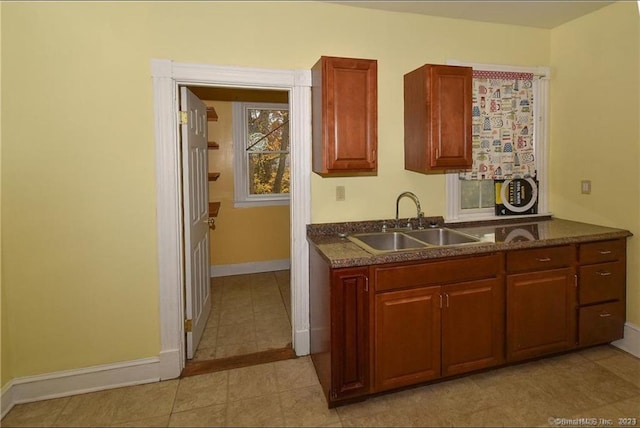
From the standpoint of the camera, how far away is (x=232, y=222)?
486 centimetres

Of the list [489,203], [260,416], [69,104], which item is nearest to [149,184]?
[69,104]

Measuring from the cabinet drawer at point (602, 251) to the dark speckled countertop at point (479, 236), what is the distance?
0.05m

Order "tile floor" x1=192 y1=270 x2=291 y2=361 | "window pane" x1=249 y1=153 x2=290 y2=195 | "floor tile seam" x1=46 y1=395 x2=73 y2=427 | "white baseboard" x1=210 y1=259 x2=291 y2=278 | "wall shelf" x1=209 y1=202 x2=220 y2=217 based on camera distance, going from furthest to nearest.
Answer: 1. "window pane" x1=249 y1=153 x2=290 y2=195
2. "white baseboard" x1=210 y1=259 x2=291 y2=278
3. "wall shelf" x1=209 y1=202 x2=220 y2=217
4. "tile floor" x1=192 y1=270 x2=291 y2=361
5. "floor tile seam" x1=46 y1=395 x2=73 y2=427

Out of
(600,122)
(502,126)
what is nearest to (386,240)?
(502,126)

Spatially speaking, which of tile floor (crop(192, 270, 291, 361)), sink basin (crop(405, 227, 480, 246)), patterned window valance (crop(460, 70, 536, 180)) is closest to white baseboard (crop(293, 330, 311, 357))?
tile floor (crop(192, 270, 291, 361))

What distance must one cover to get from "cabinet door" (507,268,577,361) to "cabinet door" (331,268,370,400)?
0.99m

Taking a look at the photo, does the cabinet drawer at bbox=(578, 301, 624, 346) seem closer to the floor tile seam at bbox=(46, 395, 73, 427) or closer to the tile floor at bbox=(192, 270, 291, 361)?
the tile floor at bbox=(192, 270, 291, 361)

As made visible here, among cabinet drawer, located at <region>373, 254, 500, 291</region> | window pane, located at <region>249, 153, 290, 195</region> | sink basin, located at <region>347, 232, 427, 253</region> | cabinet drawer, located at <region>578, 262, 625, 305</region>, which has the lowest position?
cabinet drawer, located at <region>578, 262, 625, 305</region>

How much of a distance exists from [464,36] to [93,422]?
11.7 ft

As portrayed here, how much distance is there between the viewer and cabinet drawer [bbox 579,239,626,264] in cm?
258

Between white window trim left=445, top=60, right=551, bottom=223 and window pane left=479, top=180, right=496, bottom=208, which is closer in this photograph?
white window trim left=445, top=60, right=551, bottom=223

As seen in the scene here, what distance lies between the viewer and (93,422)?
2074mm

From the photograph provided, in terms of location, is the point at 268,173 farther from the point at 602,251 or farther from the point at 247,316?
the point at 602,251

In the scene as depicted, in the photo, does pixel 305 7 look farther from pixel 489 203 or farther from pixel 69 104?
pixel 489 203
